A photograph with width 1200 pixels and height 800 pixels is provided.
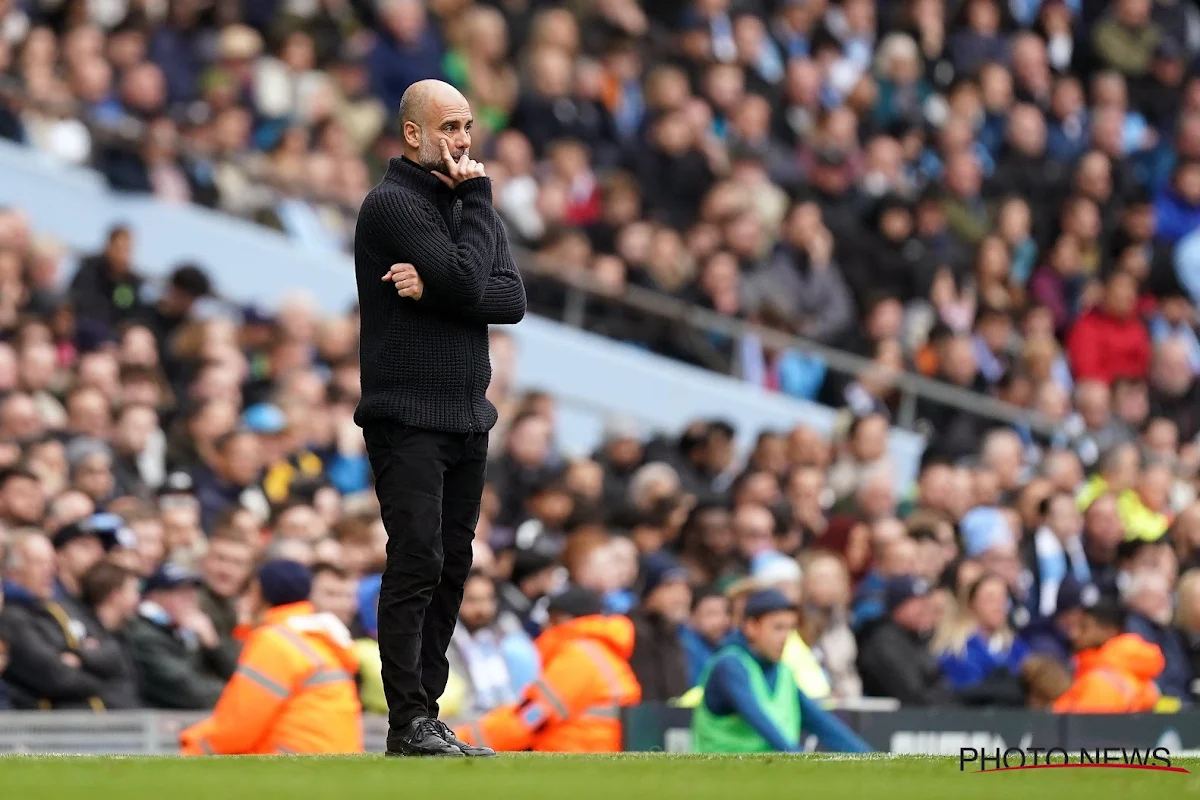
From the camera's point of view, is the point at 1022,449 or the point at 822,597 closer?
the point at 822,597

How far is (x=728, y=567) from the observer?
1373 centimetres

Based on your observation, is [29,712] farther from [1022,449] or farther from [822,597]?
[1022,449]

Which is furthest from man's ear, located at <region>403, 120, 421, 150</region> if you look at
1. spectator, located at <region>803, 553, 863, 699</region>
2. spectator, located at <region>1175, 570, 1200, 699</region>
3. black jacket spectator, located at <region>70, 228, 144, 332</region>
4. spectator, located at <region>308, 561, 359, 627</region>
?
spectator, located at <region>1175, 570, 1200, 699</region>

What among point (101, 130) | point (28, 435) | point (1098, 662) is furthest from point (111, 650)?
point (101, 130)

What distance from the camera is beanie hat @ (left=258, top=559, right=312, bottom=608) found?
9.44m

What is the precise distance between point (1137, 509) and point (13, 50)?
792cm

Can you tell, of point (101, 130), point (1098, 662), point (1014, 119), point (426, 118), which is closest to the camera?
point (426, 118)

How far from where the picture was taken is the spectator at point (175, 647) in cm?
1086

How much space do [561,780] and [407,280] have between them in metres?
1.61

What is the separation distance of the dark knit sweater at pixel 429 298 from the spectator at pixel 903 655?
5520 mm

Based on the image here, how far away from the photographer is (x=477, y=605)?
38.4 ft

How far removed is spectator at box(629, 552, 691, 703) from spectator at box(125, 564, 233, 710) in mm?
2005

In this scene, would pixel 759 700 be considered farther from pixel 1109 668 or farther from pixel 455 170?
pixel 455 170

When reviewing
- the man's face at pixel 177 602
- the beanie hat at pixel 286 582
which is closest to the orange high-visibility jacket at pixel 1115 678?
the beanie hat at pixel 286 582
